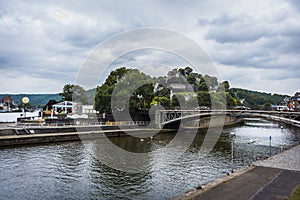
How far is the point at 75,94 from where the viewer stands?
7500 centimetres

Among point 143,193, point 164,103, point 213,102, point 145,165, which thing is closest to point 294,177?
point 143,193

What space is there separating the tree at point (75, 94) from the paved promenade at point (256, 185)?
61289 mm

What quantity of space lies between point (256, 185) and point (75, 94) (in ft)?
221

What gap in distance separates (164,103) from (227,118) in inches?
929

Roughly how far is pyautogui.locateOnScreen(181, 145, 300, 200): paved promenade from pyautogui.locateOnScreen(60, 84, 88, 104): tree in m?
61.3

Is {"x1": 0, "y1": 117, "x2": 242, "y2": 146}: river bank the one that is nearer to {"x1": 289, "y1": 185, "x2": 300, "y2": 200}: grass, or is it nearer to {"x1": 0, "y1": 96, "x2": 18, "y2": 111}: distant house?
{"x1": 289, "y1": 185, "x2": 300, "y2": 200}: grass

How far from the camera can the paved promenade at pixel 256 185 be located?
462 inches

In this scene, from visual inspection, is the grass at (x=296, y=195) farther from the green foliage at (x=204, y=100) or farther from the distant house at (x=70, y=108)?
the green foliage at (x=204, y=100)

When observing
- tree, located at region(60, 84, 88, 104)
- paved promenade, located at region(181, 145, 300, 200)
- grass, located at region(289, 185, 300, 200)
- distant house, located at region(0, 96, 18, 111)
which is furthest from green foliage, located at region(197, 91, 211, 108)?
distant house, located at region(0, 96, 18, 111)

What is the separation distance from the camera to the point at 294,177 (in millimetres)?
15109

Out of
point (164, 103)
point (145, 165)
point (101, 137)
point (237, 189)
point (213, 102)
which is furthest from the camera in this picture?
point (213, 102)

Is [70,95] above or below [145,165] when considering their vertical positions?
above

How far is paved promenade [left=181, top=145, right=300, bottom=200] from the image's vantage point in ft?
38.5

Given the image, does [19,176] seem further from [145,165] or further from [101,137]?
[101,137]
